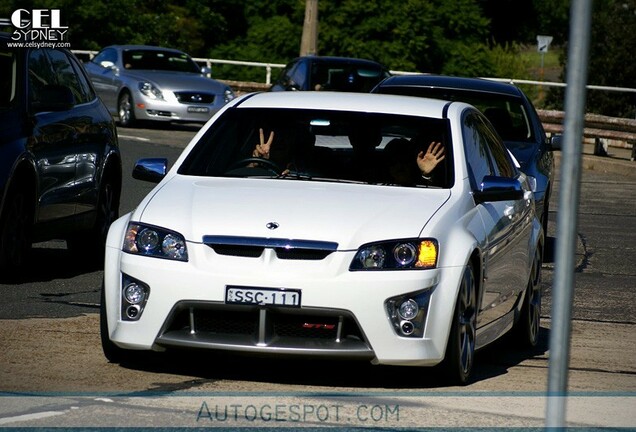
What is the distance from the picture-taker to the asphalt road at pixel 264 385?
6.77 metres

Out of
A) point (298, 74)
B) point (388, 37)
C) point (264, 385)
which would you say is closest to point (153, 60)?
point (298, 74)

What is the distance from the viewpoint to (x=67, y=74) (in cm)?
1257

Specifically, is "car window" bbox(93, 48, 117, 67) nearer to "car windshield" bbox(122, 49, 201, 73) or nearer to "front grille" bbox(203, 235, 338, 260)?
"car windshield" bbox(122, 49, 201, 73)

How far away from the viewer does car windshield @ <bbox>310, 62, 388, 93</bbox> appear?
2602 centimetres

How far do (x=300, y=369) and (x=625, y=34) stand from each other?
1902 inches

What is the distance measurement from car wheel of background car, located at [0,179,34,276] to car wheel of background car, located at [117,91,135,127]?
18472mm

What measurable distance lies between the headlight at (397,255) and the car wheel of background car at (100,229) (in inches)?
213

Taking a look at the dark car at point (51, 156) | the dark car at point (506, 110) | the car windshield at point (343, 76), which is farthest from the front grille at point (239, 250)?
the car windshield at point (343, 76)

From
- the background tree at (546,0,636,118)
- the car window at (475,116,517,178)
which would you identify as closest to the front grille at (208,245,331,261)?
the car window at (475,116,517,178)

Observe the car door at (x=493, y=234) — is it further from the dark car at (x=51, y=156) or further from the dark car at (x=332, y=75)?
the dark car at (x=332, y=75)

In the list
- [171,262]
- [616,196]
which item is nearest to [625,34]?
[616,196]

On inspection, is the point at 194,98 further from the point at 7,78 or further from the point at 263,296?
the point at 263,296

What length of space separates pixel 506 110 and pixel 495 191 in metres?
6.71

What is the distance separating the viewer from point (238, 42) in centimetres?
6438
